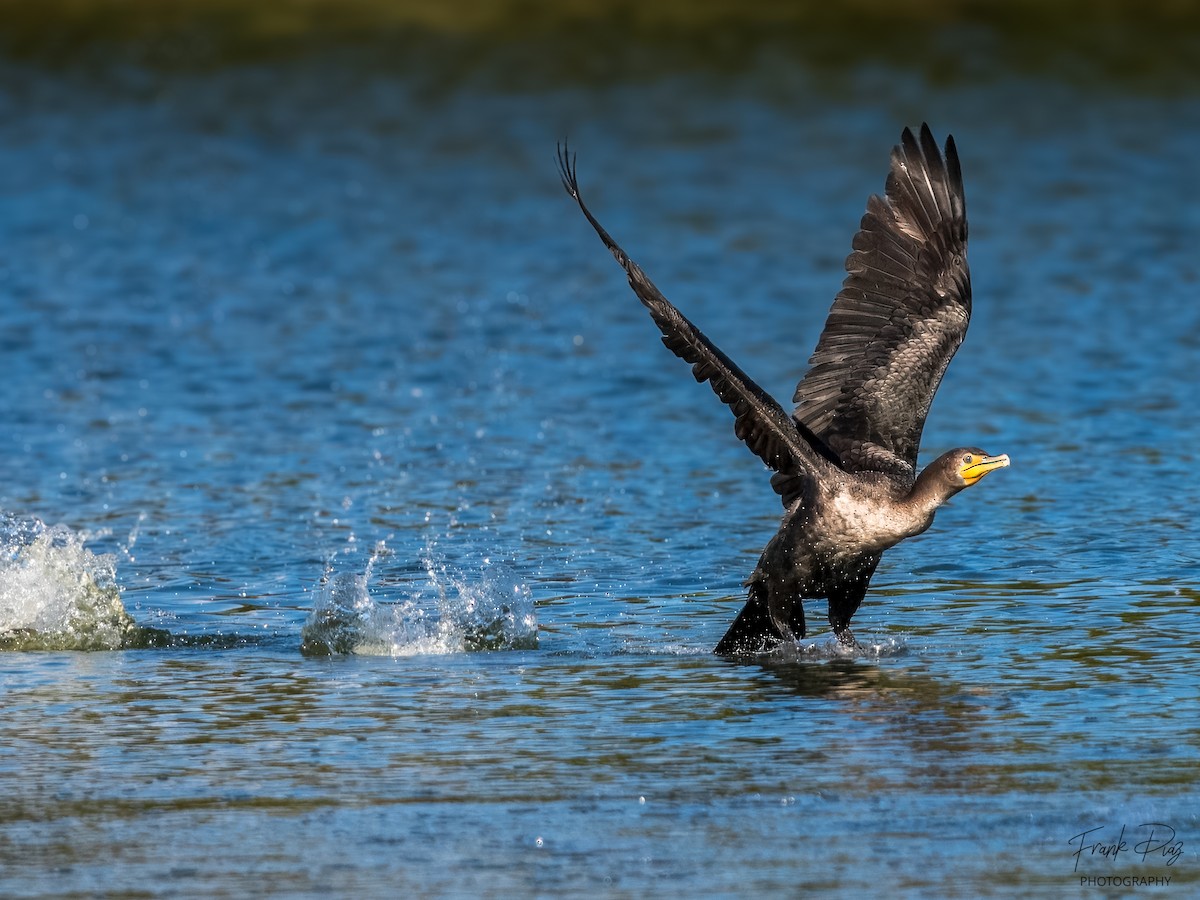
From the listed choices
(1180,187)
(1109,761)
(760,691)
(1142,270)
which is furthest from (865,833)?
(1180,187)

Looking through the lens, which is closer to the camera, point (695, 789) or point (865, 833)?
point (865, 833)

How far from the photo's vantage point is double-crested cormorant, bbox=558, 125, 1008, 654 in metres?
9.20

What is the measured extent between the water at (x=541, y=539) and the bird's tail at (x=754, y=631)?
118 millimetres

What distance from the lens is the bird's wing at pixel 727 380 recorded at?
8.66 metres

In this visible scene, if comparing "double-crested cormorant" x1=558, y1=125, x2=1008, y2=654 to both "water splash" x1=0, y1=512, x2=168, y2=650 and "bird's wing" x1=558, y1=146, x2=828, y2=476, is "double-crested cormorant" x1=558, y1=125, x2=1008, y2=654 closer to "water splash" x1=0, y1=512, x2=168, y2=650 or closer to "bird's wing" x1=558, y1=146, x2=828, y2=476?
"bird's wing" x1=558, y1=146, x2=828, y2=476

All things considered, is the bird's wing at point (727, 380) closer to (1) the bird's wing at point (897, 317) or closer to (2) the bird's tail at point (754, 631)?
(1) the bird's wing at point (897, 317)

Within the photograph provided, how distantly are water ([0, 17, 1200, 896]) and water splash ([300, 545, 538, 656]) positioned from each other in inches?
0.7

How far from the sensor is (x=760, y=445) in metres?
9.48

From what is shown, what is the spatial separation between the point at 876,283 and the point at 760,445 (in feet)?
4.67

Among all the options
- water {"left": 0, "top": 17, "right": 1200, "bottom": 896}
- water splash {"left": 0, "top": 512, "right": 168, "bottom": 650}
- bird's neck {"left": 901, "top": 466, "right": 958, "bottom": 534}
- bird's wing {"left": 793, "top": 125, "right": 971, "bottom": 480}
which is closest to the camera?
water {"left": 0, "top": 17, "right": 1200, "bottom": 896}

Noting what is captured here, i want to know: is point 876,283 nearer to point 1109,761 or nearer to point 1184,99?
point 1109,761
